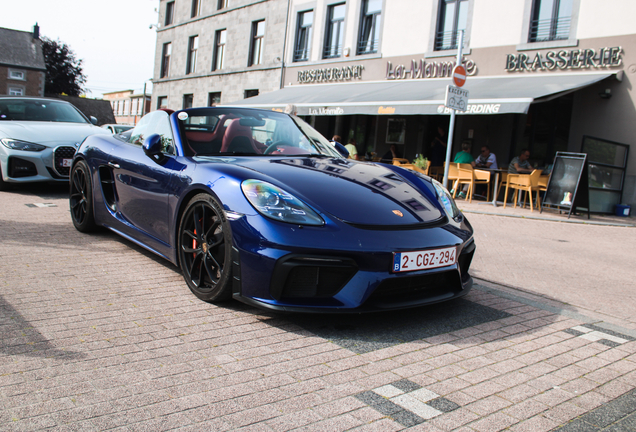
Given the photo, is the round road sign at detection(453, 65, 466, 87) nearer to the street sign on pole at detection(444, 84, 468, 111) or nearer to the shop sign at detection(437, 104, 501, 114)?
the street sign on pole at detection(444, 84, 468, 111)

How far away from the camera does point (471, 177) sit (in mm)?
13016

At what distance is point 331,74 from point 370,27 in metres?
2.23

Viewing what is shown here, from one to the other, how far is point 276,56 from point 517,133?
1173cm

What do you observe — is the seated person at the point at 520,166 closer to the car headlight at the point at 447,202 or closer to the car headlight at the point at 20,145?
the car headlight at the point at 447,202

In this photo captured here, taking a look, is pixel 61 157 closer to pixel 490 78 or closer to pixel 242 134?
pixel 242 134

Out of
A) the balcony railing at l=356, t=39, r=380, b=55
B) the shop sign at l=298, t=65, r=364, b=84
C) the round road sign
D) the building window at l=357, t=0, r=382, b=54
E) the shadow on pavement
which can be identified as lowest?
the shadow on pavement

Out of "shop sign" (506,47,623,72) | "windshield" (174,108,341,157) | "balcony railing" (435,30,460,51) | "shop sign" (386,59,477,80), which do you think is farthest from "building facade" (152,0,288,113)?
"windshield" (174,108,341,157)

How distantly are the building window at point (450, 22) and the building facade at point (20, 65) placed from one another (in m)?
55.7

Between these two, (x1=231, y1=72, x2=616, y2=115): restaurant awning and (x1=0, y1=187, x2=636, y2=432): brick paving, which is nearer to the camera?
(x1=0, y1=187, x2=636, y2=432): brick paving

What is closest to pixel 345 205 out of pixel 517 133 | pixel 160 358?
pixel 160 358

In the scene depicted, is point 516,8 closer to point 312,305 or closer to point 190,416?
point 312,305

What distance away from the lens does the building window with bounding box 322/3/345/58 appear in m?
20.7

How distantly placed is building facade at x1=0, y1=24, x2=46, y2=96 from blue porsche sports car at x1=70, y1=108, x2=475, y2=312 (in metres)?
64.5

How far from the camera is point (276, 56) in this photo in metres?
23.2
